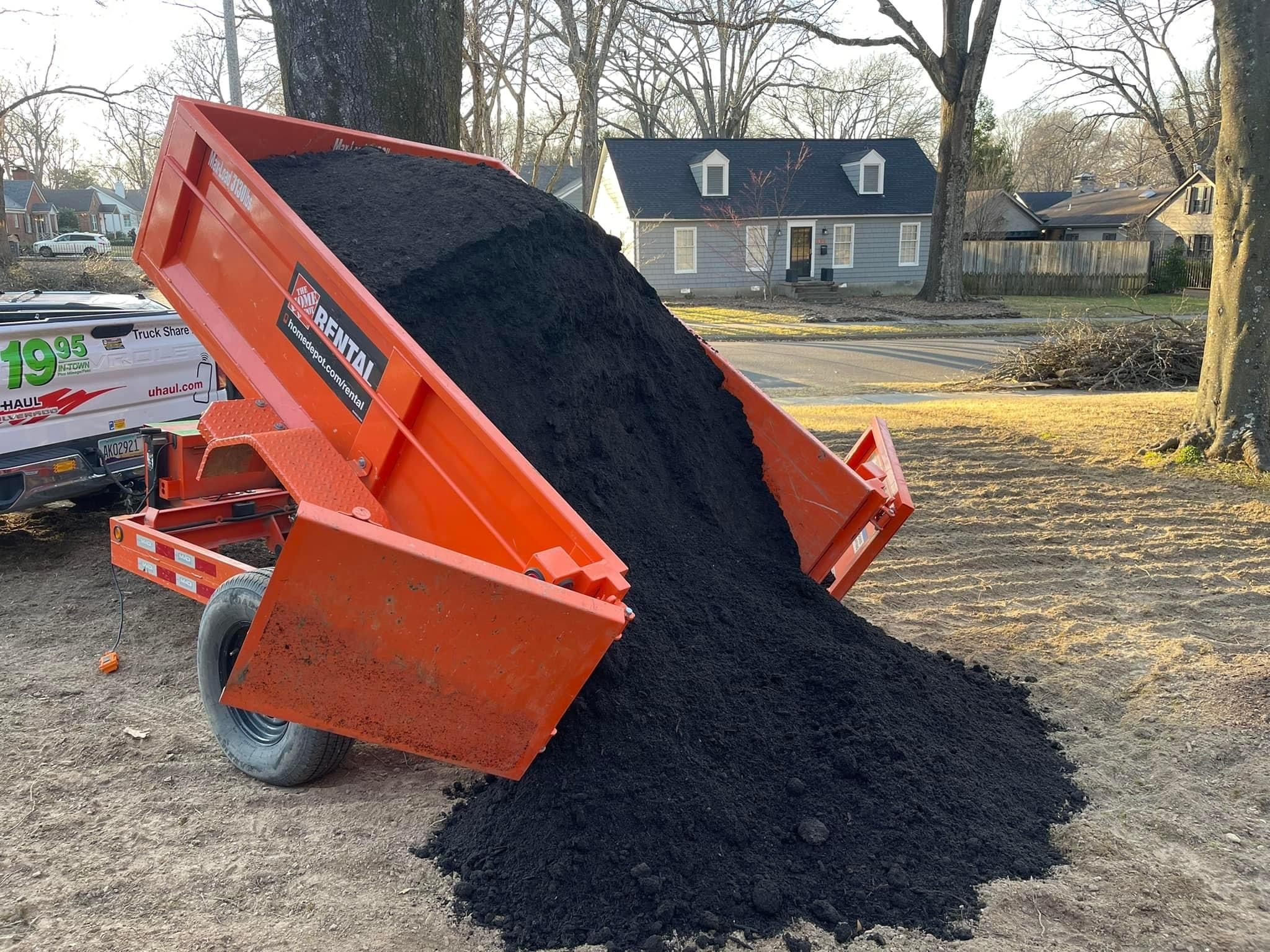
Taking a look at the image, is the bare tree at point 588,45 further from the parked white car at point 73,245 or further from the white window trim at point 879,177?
the parked white car at point 73,245

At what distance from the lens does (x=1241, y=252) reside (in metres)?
8.13

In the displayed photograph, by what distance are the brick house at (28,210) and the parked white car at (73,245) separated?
11.8 m

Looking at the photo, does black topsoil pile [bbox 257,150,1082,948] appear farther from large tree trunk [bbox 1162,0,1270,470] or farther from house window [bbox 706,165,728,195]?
house window [bbox 706,165,728,195]

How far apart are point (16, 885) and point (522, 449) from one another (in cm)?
223

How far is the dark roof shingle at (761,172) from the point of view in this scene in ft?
108

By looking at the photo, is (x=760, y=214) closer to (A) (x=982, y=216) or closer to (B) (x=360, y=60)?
(A) (x=982, y=216)

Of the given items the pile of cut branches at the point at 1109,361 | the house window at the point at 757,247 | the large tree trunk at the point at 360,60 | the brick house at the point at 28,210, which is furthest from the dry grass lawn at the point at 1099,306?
the brick house at the point at 28,210

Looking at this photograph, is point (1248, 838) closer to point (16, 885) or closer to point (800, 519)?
point (800, 519)

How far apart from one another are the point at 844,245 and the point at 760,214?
12.3 feet

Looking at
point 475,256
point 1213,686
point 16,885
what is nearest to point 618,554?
point 475,256

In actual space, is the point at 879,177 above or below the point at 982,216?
above

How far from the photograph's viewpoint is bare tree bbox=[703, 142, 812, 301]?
107ft

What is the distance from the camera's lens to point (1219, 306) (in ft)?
27.7

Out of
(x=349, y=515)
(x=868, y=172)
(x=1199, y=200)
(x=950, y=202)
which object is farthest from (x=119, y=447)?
(x=1199, y=200)
